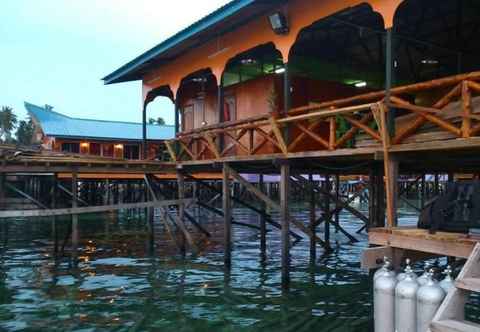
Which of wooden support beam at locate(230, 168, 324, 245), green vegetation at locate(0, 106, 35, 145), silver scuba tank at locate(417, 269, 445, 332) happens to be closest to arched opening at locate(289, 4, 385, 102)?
wooden support beam at locate(230, 168, 324, 245)

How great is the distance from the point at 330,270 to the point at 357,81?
20.1 ft

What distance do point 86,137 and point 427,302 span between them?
37.9 metres

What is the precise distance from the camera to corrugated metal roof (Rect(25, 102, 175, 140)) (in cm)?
4056

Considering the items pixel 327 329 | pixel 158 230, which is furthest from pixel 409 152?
pixel 158 230

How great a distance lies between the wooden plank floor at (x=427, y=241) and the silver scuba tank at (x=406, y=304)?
60 cm

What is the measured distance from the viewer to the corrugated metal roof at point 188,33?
1247 cm

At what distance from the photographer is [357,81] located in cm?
1633

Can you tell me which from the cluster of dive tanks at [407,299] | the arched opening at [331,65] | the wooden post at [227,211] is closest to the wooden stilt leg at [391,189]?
the cluster of dive tanks at [407,299]

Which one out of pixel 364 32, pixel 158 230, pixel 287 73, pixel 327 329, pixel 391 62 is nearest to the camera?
pixel 327 329

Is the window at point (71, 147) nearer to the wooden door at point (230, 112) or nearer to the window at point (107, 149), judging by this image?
the window at point (107, 149)

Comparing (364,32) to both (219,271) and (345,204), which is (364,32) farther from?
(219,271)

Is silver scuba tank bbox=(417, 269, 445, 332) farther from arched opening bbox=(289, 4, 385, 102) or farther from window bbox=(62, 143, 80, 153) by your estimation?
window bbox=(62, 143, 80, 153)

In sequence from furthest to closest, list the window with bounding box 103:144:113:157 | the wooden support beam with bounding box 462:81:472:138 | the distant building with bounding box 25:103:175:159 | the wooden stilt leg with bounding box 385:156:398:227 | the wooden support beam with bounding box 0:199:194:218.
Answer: the window with bounding box 103:144:113:157, the distant building with bounding box 25:103:175:159, the wooden support beam with bounding box 0:199:194:218, the wooden stilt leg with bounding box 385:156:398:227, the wooden support beam with bounding box 462:81:472:138

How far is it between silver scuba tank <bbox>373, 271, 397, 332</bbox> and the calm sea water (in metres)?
3.34
